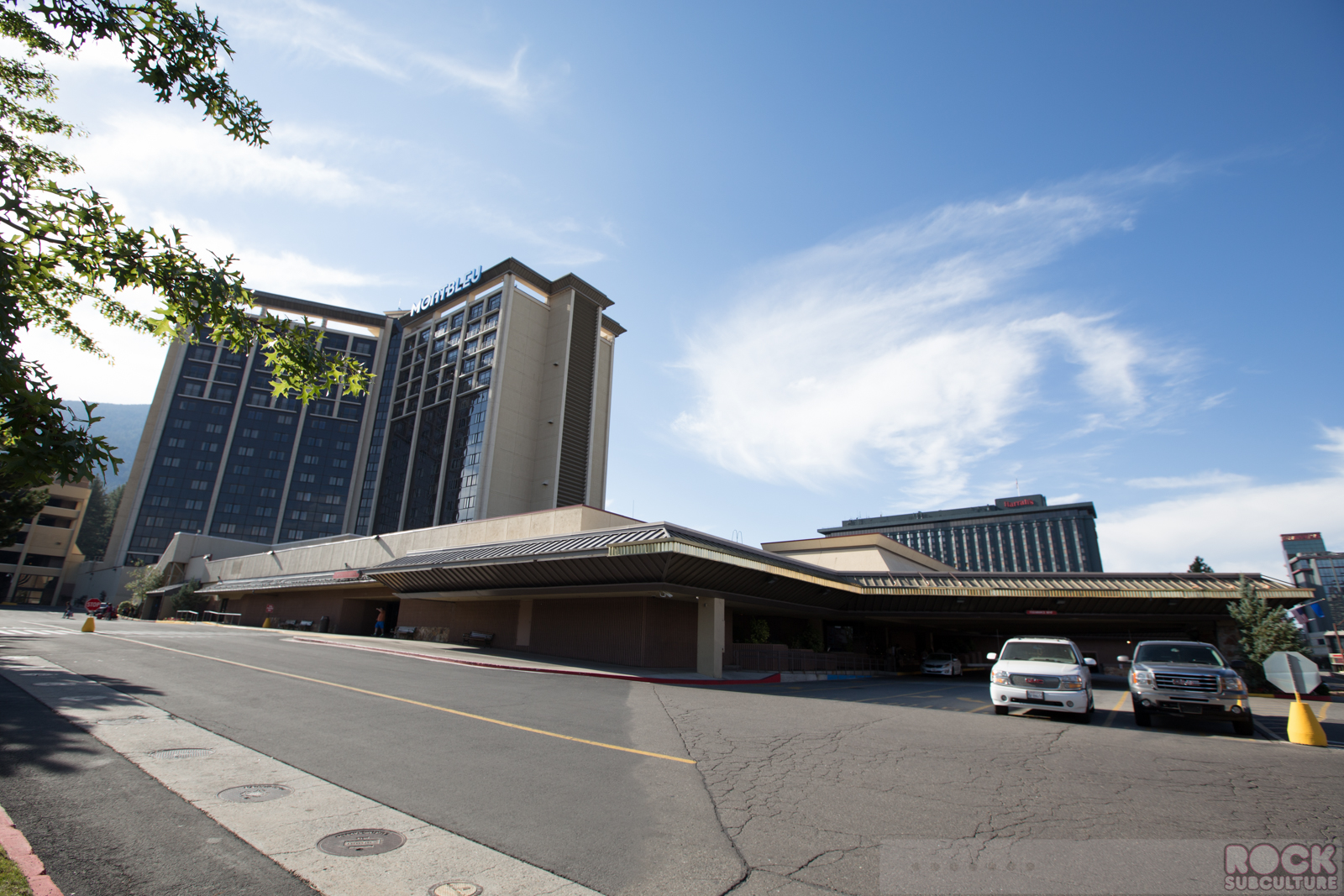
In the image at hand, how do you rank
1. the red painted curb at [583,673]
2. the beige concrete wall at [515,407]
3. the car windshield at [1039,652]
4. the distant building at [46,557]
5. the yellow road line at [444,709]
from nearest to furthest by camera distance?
the yellow road line at [444,709], the car windshield at [1039,652], the red painted curb at [583,673], the beige concrete wall at [515,407], the distant building at [46,557]

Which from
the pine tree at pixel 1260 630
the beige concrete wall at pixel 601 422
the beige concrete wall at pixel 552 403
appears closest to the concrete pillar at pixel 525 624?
the pine tree at pixel 1260 630

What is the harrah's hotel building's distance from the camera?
80125 millimetres

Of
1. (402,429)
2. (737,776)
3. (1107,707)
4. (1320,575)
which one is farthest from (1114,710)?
(1320,575)

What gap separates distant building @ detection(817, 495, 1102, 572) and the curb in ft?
512

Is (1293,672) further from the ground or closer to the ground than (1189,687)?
further from the ground

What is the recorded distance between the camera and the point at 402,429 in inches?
3816

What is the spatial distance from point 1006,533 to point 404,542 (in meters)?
164

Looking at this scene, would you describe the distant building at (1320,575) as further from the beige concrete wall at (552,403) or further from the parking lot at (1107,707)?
the beige concrete wall at (552,403)

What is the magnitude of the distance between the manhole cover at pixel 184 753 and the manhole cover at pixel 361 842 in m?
3.66

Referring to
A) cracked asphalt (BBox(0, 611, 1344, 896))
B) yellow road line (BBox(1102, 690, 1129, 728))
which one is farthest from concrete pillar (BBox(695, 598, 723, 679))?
yellow road line (BBox(1102, 690, 1129, 728))

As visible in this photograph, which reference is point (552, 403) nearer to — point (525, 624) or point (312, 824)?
point (525, 624)

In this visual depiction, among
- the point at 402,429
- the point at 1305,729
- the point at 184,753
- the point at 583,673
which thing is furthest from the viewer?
the point at 402,429

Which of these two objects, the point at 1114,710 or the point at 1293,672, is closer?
the point at 1293,672

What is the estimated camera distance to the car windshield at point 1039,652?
1426 cm
